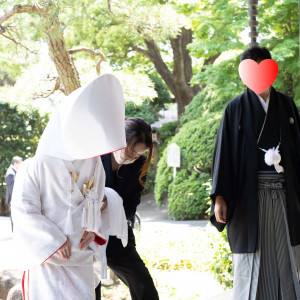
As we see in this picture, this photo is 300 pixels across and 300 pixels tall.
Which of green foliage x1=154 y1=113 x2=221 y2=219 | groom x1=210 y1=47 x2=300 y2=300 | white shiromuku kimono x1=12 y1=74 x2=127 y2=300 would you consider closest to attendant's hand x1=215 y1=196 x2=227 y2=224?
groom x1=210 y1=47 x2=300 y2=300

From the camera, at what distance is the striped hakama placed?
2.75 m

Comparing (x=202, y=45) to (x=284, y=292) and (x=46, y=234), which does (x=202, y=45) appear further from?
(x=46, y=234)

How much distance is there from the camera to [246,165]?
9.18 feet

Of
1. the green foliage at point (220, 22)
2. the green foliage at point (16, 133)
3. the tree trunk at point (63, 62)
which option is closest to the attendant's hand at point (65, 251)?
the tree trunk at point (63, 62)

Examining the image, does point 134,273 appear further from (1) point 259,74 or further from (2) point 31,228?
(1) point 259,74

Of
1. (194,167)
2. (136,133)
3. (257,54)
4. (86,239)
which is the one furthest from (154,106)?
(86,239)

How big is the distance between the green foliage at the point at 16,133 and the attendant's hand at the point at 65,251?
13633 millimetres

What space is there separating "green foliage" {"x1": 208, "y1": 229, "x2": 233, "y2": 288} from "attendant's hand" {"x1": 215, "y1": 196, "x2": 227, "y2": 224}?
1.54 m

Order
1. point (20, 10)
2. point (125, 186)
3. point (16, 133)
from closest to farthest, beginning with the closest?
point (125, 186) → point (20, 10) → point (16, 133)

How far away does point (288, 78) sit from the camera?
11.2 meters

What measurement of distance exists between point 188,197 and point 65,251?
34.2ft

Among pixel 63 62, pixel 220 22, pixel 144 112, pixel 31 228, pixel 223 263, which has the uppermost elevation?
pixel 220 22

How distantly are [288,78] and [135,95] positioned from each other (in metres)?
5.90

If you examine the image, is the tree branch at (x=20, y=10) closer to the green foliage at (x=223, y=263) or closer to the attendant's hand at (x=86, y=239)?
the green foliage at (x=223, y=263)
